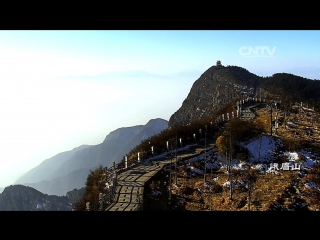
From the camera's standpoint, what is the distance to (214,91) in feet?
181

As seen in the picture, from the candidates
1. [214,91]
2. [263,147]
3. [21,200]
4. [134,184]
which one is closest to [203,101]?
[214,91]

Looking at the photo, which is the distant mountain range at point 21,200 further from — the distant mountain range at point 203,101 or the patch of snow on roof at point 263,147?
the distant mountain range at point 203,101

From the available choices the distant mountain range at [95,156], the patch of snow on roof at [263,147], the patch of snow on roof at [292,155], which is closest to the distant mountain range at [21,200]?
the patch of snow on roof at [263,147]

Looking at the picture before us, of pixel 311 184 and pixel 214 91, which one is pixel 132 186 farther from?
pixel 214 91

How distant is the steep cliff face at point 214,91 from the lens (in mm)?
49188

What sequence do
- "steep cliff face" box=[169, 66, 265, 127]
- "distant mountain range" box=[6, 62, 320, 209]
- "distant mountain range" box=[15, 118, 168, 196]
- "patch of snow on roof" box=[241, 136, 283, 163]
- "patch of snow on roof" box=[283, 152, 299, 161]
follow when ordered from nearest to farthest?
"patch of snow on roof" box=[283, 152, 299, 161], "patch of snow on roof" box=[241, 136, 283, 163], "distant mountain range" box=[6, 62, 320, 209], "steep cliff face" box=[169, 66, 265, 127], "distant mountain range" box=[15, 118, 168, 196]

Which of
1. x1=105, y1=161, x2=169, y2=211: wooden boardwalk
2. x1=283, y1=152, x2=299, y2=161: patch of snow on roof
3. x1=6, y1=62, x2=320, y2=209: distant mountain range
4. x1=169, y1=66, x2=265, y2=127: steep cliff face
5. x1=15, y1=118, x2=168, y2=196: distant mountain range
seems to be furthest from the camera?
x1=15, y1=118, x2=168, y2=196: distant mountain range

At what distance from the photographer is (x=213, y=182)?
14328 millimetres

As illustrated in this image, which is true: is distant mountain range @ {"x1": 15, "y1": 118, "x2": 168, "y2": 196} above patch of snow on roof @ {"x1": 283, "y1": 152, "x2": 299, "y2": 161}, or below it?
below

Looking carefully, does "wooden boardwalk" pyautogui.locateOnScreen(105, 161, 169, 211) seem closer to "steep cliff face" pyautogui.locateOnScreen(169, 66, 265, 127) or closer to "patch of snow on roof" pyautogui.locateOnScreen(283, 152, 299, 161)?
"patch of snow on roof" pyautogui.locateOnScreen(283, 152, 299, 161)

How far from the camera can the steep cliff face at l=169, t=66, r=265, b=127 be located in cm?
4919

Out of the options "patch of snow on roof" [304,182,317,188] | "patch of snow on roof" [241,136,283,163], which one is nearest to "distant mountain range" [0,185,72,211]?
"patch of snow on roof" [241,136,283,163]
